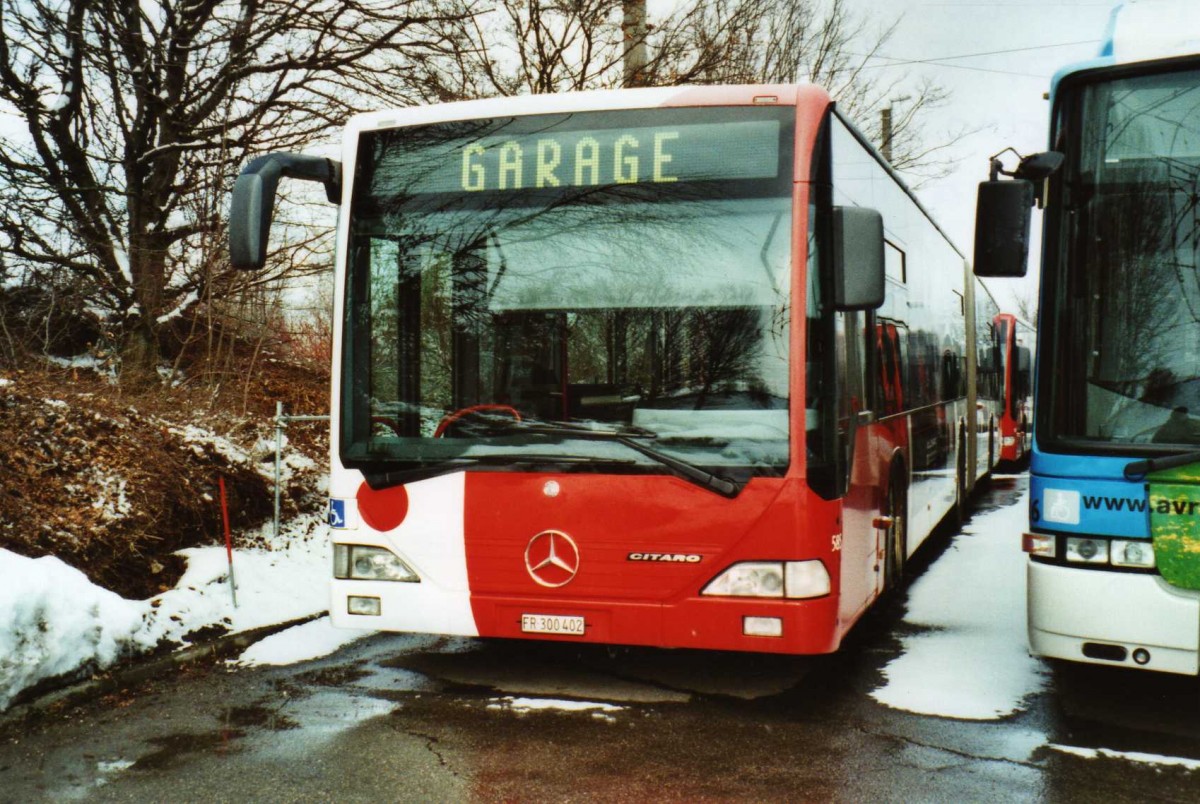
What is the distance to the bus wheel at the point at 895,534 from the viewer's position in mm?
7664

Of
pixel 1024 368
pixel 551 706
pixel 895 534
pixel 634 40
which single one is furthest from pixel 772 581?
pixel 1024 368

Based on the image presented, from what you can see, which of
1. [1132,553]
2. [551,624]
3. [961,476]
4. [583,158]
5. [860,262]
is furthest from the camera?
[961,476]

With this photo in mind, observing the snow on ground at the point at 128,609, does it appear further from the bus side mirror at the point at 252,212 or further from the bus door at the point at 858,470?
the bus door at the point at 858,470

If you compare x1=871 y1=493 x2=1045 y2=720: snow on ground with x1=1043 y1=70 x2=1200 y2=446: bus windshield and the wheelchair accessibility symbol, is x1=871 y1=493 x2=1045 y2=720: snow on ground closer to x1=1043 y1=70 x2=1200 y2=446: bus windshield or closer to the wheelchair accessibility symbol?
x1=1043 y1=70 x2=1200 y2=446: bus windshield

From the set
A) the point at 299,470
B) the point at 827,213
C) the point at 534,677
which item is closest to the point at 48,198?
the point at 299,470

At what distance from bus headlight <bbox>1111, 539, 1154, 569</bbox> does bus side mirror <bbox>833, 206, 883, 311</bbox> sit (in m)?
1.51

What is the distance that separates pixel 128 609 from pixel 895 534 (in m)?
5.03

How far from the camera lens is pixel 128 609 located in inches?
268

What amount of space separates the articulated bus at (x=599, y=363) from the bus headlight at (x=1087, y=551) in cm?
106

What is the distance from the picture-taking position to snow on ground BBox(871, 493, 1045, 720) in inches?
235

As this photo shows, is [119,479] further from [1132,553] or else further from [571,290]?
[1132,553]

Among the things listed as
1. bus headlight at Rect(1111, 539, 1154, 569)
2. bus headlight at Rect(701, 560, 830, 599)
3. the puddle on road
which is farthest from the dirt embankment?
bus headlight at Rect(1111, 539, 1154, 569)

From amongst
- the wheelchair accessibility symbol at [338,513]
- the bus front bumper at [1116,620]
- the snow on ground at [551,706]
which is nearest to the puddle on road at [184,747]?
the wheelchair accessibility symbol at [338,513]

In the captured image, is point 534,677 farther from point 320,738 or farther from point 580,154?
point 580,154
